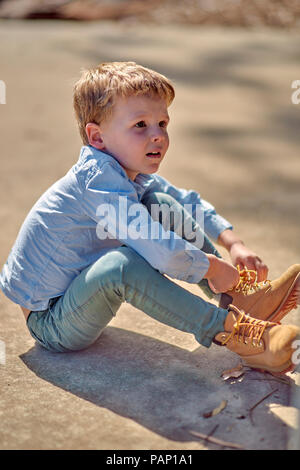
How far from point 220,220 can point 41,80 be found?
3.24 metres

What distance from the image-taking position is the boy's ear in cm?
203

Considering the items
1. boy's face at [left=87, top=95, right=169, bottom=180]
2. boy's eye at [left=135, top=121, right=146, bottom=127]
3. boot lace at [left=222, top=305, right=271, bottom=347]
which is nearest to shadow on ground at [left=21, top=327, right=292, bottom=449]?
boot lace at [left=222, top=305, right=271, bottom=347]

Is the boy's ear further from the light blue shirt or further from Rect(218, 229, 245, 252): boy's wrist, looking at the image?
Rect(218, 229, 245, 252): boy's wrist

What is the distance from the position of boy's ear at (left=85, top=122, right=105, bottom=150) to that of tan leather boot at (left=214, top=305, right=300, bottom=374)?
2.05ft

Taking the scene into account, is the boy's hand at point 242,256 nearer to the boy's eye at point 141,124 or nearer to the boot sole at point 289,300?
the boot sole at point 289,300

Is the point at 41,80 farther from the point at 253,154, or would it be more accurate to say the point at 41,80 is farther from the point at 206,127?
the point at 253,154

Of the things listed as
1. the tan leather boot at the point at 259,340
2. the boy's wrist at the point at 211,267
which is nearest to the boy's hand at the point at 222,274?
the boy's wrist at the point at 211,267

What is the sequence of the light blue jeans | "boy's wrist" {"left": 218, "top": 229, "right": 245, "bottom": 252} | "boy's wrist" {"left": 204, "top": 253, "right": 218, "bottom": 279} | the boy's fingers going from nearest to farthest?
1. the light blue jeans
2. "boy's wrist" {"left": 204, "top": 253, "right": 218, "bottom": 279}
3. the boy's fingers
4. "boy's wrist" {"left": 218, "top": 229, "right": 245, "bottom": 252}

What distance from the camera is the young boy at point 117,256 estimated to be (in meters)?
1.84

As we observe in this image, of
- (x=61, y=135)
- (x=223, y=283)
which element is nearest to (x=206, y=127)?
(x=61, y=135)

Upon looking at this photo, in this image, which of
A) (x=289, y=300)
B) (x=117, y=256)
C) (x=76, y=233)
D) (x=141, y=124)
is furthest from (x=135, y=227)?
(x=289, y=300)
